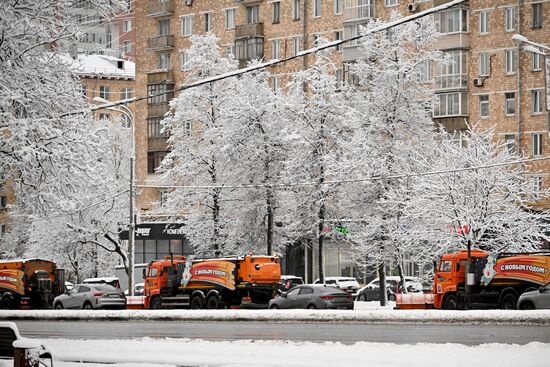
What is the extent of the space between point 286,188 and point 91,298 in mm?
10893

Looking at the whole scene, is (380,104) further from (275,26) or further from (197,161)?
(275,26)

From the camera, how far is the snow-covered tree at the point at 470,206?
5122 cm

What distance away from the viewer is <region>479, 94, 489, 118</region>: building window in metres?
69.1

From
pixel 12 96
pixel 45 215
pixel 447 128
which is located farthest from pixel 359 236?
pixel 12 96

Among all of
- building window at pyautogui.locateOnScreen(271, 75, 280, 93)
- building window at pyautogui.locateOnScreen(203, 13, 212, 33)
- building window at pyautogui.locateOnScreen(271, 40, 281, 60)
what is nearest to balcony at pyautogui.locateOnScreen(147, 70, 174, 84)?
building window at pyautogui.locateOnScreen(203, 13, 212, 33)

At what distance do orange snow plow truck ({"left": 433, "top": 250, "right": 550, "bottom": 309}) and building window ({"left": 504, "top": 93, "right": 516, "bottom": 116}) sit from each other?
22.4 meters

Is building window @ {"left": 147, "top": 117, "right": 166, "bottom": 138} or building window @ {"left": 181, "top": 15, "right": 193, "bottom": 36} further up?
building window @ {"left": 181, "top": 15, "right": 193, "bottom": 36}

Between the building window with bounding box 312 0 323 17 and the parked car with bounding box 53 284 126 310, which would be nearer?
the parked car with bounding box 53 284 126 310

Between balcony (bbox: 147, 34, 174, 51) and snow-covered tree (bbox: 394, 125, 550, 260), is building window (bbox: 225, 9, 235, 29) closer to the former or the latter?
balcony (bbox: 147, 34, 174, 51)

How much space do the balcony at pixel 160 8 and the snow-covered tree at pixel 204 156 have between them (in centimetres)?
2144

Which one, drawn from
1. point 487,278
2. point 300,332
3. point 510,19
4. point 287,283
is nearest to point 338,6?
point 510,19

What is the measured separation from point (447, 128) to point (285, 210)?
1365 centimetres

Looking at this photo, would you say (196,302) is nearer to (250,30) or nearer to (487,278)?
(487,278)

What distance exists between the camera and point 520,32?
66875 millimetres
